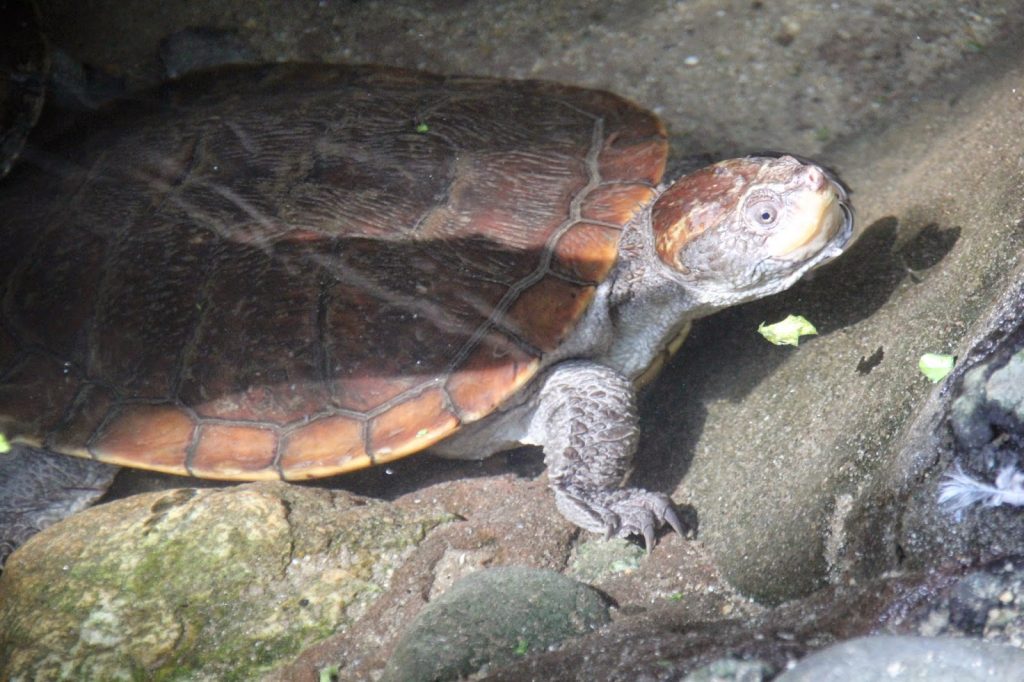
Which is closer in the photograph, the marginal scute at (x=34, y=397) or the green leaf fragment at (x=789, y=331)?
the green leaf fragment at (x=789, y=331)

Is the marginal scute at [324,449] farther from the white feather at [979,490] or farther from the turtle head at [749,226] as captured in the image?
the white feather at [979,490]

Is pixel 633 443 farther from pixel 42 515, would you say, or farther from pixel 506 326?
pixel 42 515

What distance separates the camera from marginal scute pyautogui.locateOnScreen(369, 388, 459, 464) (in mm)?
2920

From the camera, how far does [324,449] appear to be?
298cm

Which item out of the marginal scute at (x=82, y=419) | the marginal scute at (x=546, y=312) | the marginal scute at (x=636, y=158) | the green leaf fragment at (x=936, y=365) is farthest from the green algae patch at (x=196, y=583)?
the green leaf fragment at (x=936, y=365)

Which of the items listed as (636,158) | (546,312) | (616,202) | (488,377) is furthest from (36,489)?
(636,158)

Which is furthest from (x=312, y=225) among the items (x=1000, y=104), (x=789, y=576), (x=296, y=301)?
(x=1000, y=104)

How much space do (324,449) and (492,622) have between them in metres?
1.02

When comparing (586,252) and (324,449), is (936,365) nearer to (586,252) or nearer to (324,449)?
(586,252)

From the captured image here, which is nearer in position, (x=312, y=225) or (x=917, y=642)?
(x=917, y=642)

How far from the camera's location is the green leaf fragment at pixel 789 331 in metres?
3.06

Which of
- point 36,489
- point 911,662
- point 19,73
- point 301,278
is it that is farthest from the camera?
point 19,73

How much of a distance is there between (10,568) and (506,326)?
1.98m

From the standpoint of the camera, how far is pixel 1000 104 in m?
3.18
